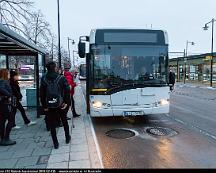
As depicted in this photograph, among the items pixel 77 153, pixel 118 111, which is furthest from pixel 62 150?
pixel 118 111

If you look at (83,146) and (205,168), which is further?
(83,146)

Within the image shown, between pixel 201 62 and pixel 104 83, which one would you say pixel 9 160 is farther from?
pixel 201 62

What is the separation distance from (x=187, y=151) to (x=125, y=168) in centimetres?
180

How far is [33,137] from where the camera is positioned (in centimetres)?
745

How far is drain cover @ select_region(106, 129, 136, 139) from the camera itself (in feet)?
25.5

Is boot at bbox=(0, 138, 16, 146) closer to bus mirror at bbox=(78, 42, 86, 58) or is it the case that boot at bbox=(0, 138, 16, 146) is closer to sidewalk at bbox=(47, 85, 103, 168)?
sidewalk at bbox=(47, 85, 103, 168)

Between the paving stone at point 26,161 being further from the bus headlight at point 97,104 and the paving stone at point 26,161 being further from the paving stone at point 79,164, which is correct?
the bus headlight at point 97,104

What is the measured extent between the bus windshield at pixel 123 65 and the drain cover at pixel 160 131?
1422mm

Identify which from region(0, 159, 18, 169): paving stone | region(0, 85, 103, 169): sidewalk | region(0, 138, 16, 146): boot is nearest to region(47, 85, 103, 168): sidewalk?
region(0, 85, 103, 169): sidewalk

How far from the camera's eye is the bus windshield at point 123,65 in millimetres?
8961

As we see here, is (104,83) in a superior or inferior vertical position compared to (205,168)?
superior

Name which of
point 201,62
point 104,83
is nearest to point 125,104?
point 104,83

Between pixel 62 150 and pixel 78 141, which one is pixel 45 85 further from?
pixel 78 141

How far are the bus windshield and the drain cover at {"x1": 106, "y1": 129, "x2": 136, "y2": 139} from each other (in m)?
1.44
